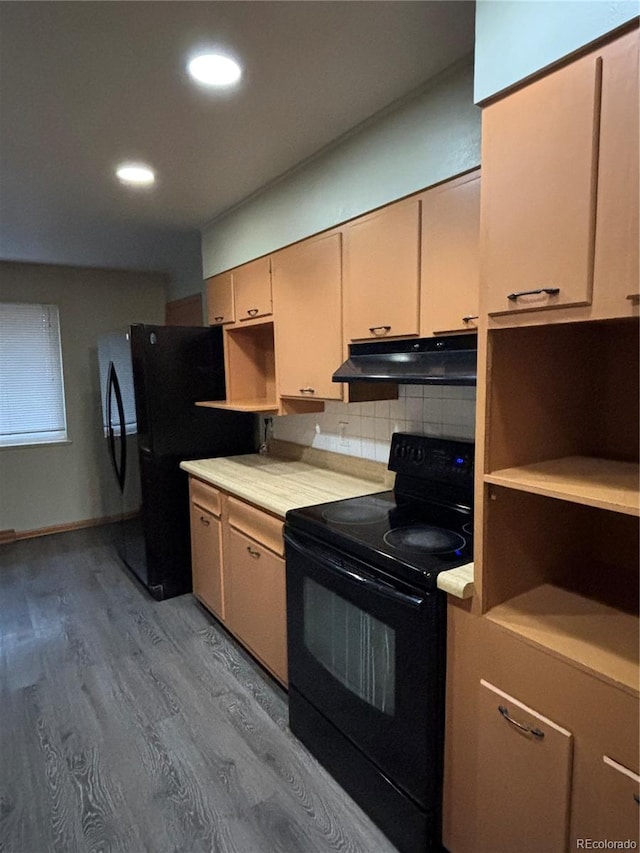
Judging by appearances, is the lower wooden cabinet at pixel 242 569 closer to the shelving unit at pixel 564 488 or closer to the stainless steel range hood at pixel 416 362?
the stainless steel range hood at pixel 416 362

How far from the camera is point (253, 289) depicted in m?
2.72

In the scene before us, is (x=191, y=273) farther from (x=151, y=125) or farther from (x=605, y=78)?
(x=605, y=78)

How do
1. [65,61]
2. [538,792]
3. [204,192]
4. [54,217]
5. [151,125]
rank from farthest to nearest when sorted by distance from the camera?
[54,217] → [204,192] → [151,125] → [65,61] → [538,792]

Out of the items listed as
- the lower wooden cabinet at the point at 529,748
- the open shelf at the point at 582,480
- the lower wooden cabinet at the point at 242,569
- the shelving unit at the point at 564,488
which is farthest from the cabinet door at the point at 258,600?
the open shelf at the point at 582,480

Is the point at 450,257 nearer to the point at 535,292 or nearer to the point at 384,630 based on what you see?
the point at 535,292

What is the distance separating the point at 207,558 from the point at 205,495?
375 millimetres

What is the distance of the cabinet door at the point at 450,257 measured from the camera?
→ 155cm

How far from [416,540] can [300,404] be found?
1206 millimetres

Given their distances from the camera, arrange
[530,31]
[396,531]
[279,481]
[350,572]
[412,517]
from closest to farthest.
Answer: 1. [530,31]
2. [350,572]
3. [396,531]
4. [412,517]
5. [279,481]

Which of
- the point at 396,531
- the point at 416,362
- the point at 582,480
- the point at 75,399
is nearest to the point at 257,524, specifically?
the point at 396,531

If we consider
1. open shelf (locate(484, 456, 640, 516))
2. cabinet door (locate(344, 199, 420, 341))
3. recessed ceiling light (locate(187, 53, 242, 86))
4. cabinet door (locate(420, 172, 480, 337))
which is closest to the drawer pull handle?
open shelf (locate(484, 456, 640, 516))

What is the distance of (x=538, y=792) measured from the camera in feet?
3.84

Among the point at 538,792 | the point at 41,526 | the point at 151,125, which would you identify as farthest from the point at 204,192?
the point at 41,526

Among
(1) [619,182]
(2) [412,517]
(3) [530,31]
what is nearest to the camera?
(1) [619,182]
